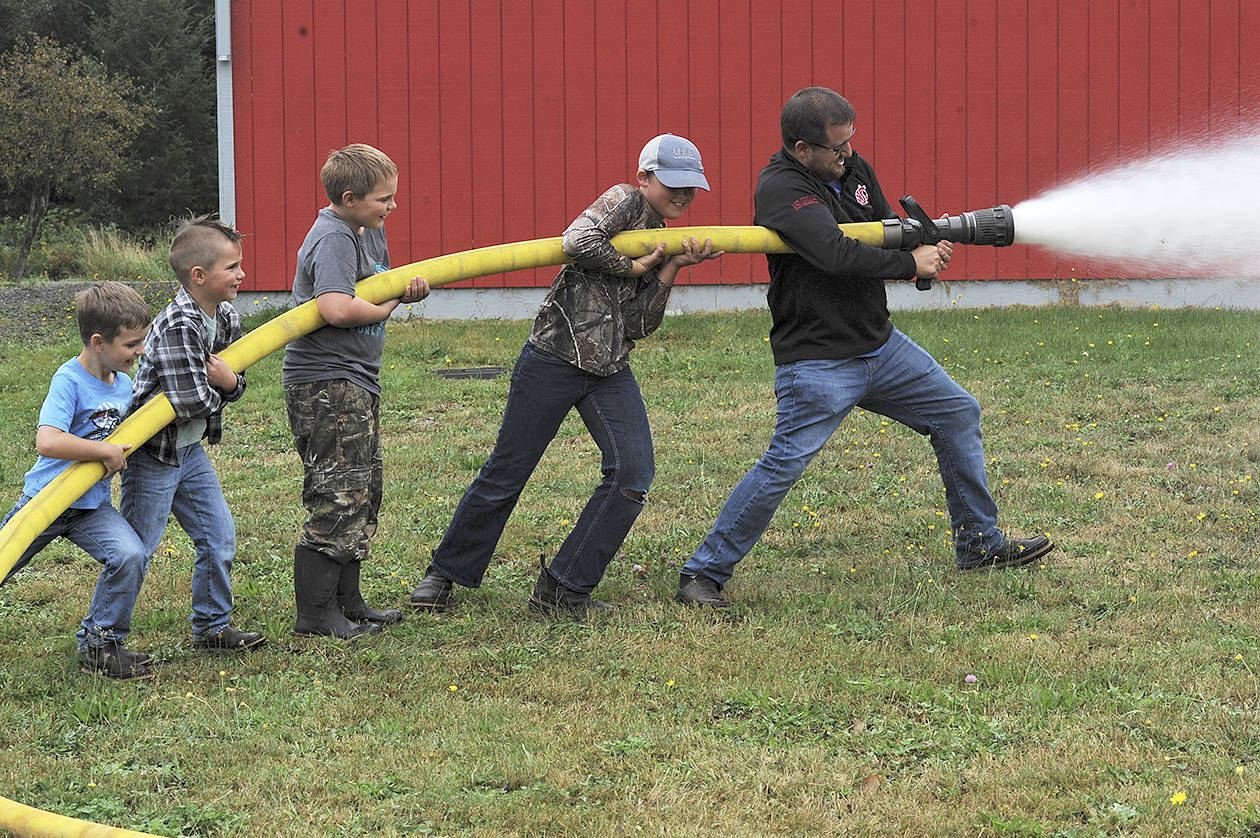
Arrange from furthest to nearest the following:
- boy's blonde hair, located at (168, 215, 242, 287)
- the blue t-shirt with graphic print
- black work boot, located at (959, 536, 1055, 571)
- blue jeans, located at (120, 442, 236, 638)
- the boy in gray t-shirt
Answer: black work boot, located at (959, 536, 1055, 571) → the boy in gray t-shirt → blue jeans, located at (120, 442, 236, 638) → boy's blonde hair, located at (168, 215, 242, 287) → the blue t-shirt with graphic print

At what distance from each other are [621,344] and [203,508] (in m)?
1.77

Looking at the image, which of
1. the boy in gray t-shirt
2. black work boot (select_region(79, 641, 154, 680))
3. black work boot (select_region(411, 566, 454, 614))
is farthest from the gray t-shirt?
black work boot (select_region(79, 641, 154, 680))

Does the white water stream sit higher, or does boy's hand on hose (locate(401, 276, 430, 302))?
the white water stream

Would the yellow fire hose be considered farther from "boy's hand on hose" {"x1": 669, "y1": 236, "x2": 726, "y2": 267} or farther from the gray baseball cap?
the gray baseball cap

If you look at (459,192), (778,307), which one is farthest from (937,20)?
(778,307)

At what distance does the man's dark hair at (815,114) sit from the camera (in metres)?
5.32

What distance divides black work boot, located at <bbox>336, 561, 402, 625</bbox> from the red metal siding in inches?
400

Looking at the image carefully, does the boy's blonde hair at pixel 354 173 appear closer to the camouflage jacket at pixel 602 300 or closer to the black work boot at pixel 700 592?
the camouflage jacket at pixel 602 300

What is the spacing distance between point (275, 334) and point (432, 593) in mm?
1357

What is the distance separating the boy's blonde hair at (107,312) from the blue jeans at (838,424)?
247cm

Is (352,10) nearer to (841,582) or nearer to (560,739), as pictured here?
(841,582)

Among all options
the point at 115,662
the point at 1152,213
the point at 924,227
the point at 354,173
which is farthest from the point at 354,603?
the point at 1152,213

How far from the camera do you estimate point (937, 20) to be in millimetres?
15484

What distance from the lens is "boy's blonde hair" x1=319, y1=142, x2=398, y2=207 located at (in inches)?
192
